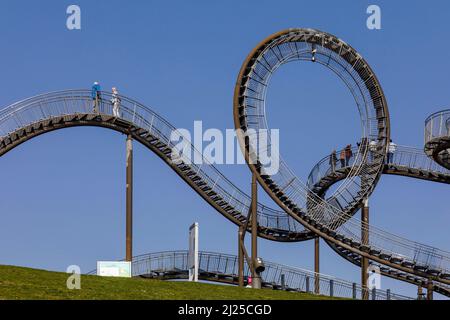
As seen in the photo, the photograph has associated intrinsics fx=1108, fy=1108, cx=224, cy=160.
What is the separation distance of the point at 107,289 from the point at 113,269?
8593mm

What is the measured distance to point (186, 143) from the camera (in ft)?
167

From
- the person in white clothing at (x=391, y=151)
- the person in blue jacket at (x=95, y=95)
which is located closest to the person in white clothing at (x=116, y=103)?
the person in blue jacket at (x=95, y=95)

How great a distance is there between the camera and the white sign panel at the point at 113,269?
41.5 m

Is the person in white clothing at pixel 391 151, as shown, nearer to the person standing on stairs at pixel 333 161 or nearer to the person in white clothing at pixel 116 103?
the person standing on stairs at pixel 333 161

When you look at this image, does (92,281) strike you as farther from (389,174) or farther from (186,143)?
(389,174)

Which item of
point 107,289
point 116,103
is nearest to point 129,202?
point 116,103

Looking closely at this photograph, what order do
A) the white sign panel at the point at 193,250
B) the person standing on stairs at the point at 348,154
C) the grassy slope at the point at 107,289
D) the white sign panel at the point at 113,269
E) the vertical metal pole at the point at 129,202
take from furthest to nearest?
the person standing on stairs at the point at 348,154 < the vertical metal pole at the point at 129,202 < the white sign panel at the point at 193,250 < the white sign panel at the point at 113,269 < the grassy slope at the point at 107,289

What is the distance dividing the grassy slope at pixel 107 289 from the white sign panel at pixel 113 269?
15.0 ft

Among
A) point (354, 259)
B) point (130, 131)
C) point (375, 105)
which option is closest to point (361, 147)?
point (375, 105)

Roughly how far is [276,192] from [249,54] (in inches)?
244

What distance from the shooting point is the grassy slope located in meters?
30.8

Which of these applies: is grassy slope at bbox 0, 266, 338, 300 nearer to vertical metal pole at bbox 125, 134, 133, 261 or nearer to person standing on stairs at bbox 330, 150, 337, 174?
vertical metal pole at bbox 125, 134, 133, 261

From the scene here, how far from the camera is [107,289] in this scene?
33.5 m

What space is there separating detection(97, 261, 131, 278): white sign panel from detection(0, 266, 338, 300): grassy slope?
179 inches
